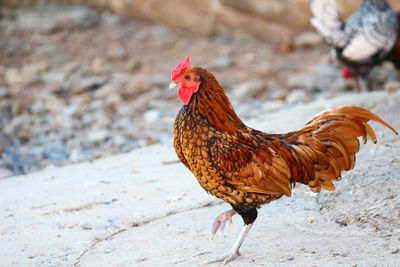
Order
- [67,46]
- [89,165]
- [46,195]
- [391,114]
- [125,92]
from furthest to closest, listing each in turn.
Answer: [67,46]
[125,92]
[89,165]
[391,114]
[46,195]

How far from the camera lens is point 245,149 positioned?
119 inches

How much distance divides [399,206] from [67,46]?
27.2 feet

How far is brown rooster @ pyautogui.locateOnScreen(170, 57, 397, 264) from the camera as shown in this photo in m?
2.98

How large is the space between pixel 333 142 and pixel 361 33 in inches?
165

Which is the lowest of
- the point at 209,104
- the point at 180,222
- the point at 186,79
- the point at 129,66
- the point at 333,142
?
the point at 180,222

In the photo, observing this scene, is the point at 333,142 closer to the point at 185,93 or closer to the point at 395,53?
the point at 185,93

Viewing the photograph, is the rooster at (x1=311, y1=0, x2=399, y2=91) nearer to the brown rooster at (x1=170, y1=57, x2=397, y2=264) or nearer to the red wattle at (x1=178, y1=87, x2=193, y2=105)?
the brown rooster at (x1=170, y1=57, x2=397, y2=264)

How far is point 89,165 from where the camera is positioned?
548 cm

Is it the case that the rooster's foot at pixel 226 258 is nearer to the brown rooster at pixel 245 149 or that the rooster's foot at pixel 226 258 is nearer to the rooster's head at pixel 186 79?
the brown rooster at pixel 245 149

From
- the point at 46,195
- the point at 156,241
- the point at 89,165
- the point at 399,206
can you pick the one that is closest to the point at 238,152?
the point at 156,241

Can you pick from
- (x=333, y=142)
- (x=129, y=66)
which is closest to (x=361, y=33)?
(x=333, y=142)

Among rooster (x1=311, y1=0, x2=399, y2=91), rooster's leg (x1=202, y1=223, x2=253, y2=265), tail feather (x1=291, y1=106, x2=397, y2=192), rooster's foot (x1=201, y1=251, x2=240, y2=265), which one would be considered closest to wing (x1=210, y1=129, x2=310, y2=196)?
tail feather (x1=291, y1=106, x2=397, y2=192)

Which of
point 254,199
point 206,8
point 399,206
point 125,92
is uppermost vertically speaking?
point 206,8

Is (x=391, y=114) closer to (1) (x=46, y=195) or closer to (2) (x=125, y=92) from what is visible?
(1) (x=46, y=195)
